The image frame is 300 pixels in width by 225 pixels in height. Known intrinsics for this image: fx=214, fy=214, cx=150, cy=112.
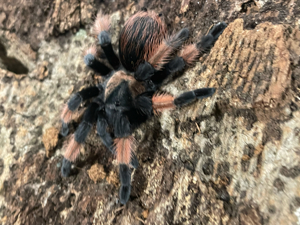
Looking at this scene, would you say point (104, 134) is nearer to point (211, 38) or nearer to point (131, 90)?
point (131, 90)

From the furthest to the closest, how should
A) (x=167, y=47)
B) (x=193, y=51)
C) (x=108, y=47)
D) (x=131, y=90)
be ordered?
(x=108, y=47) < (x=131, y=90) < (x=167, y=47) < (x=193, y=51)

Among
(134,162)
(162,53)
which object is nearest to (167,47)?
(162,53)

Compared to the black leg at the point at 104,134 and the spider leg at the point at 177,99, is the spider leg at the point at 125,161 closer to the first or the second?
the black leg at the point at 104,134

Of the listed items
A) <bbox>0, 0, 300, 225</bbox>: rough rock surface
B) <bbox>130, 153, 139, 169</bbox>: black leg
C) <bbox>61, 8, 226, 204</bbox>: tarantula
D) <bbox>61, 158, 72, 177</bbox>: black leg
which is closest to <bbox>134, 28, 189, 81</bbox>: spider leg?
<bbox>61, 8, 226, 204</bbox>: tarantula

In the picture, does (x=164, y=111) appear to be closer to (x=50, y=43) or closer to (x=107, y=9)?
(x=107, y=9)

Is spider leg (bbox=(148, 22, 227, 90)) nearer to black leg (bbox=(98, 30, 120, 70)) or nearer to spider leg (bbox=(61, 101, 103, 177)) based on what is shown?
black leg (bbox=(98, 30, 120, 70))

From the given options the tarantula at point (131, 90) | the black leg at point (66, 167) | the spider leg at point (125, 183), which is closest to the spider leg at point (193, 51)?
the tarantula at point (131, 90)
